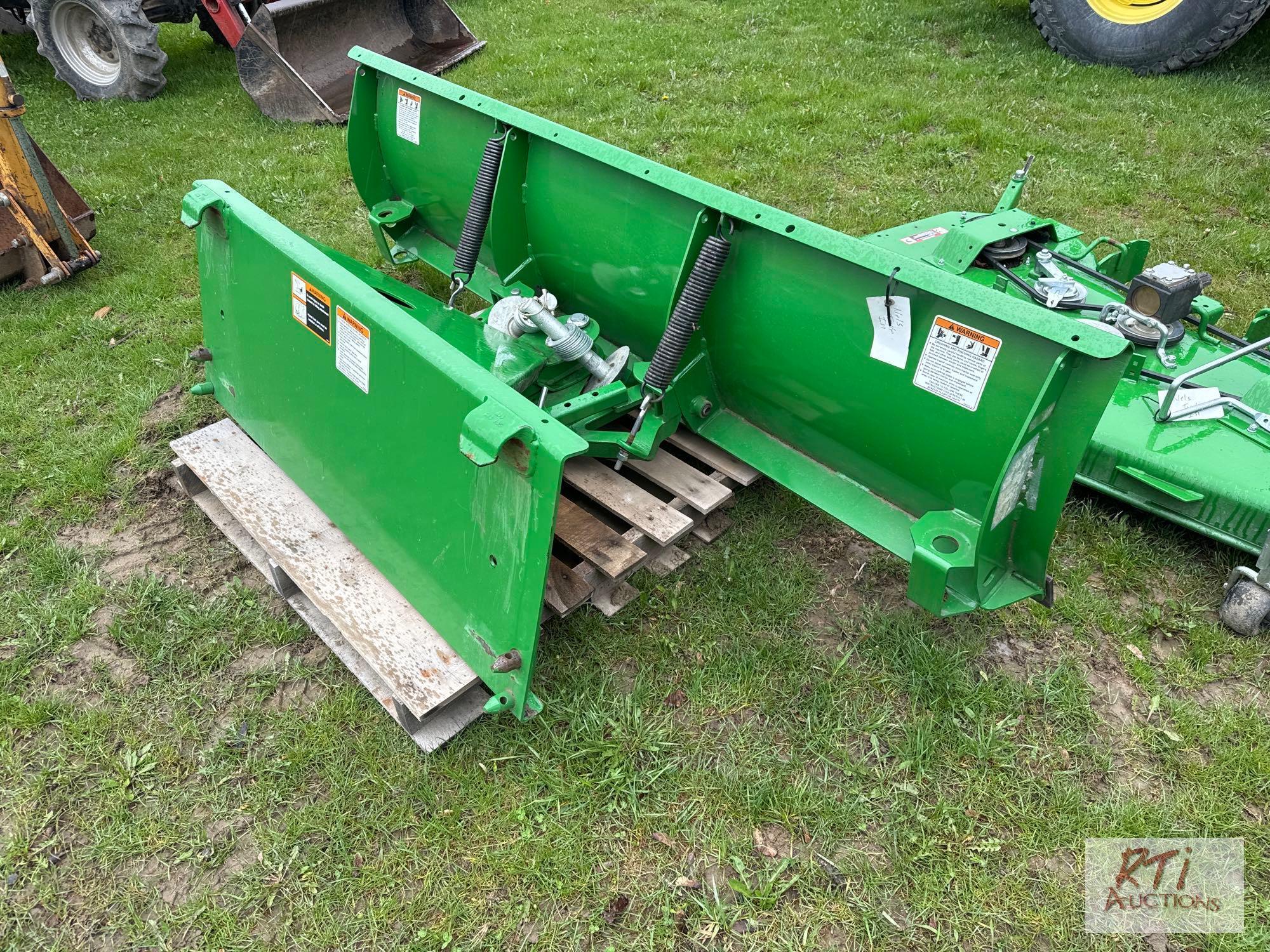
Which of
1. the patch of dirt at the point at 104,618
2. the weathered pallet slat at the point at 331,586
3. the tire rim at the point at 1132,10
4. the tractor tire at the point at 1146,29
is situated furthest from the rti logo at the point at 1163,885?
the tire rim at the point at 1132,10

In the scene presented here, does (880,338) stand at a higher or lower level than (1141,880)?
higher

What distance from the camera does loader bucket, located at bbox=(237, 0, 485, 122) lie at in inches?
216

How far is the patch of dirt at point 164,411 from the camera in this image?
3.43 m

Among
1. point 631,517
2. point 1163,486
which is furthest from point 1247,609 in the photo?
point 631,517

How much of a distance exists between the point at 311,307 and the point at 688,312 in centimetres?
108

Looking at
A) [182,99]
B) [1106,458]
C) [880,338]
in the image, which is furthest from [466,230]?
[182,99]

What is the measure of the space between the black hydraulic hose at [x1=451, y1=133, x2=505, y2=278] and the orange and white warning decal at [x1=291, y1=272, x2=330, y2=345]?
765mm

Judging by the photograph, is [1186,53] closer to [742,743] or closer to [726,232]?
[726,232]

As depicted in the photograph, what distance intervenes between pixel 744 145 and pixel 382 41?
2780mm

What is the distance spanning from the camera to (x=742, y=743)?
2377mm

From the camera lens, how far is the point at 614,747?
2338 mm

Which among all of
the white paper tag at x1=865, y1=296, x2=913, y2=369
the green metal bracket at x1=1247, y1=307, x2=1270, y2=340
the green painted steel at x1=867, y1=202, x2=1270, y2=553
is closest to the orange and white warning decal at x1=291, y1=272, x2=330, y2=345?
the white paper tag at x1=865, y1=296, x2=913, y2=369

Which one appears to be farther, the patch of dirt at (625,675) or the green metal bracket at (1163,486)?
the green metal bracket at (1163,486)

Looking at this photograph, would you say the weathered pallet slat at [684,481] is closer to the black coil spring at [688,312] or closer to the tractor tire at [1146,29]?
the black coil spring at [688,312]
